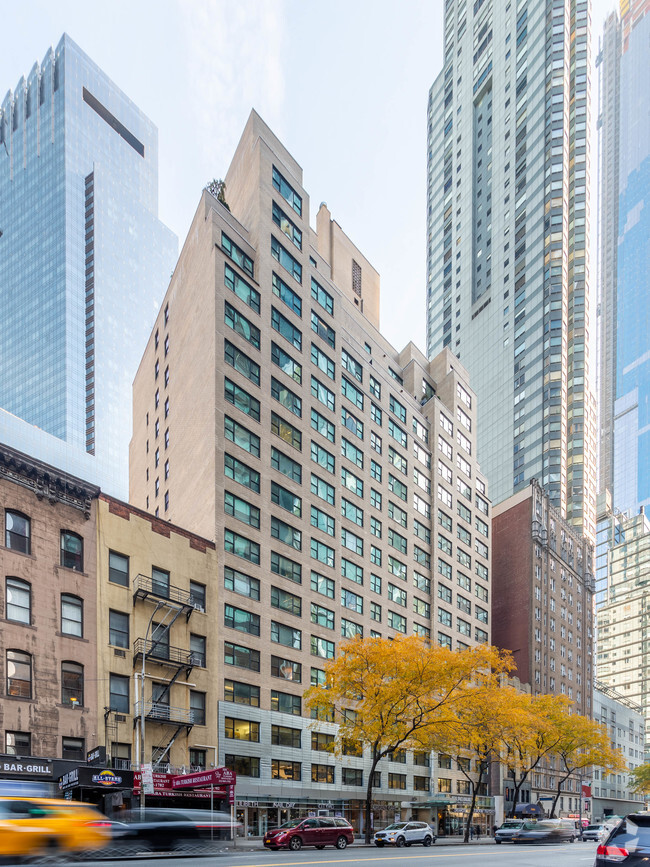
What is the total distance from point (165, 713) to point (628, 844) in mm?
32798

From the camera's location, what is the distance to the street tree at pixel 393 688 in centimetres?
4322

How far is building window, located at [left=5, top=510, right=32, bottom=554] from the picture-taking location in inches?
1356

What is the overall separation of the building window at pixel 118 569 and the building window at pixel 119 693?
4786 millimetres

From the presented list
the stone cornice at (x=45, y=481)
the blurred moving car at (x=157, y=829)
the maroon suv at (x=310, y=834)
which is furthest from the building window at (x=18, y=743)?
the blurred moving car at (x=157, y=829)

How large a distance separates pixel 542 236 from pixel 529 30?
46263 millimetres

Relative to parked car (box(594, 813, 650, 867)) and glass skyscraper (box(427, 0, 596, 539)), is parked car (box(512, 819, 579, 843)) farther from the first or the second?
glass skyscraper (box(427, 0, 596, 539))

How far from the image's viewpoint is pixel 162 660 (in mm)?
40469

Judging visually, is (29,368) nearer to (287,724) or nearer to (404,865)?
(287,724)

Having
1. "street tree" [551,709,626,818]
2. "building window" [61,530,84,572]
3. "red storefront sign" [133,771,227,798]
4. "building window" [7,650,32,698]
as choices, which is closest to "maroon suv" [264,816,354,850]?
"red storefront sign" [133,771,227,798]

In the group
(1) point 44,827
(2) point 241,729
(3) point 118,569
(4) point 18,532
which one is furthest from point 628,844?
(2) point 241,729

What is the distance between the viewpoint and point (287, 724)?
51.1 metres

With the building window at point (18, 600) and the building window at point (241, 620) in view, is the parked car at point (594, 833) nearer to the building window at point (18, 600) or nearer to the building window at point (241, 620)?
the building window at point (241, 620)

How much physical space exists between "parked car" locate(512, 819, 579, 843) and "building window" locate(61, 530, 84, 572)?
31237 millimetres

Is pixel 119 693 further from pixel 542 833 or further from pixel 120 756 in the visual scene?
pixel 542 833
